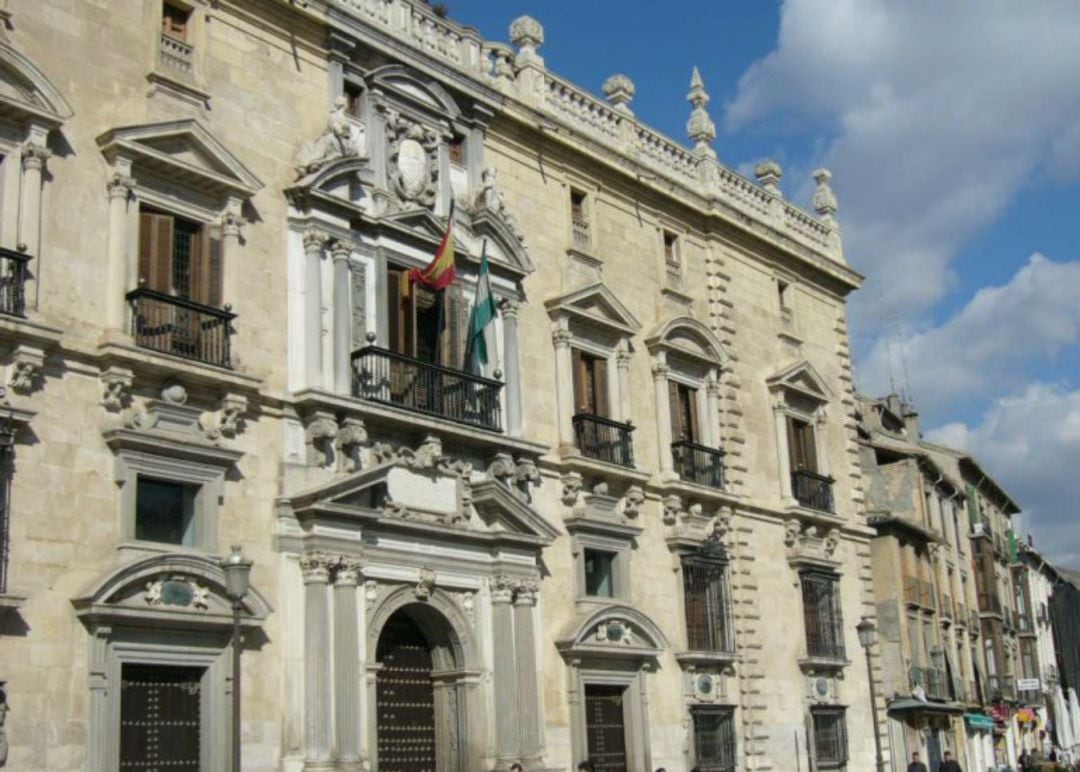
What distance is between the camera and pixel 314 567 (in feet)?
60.7

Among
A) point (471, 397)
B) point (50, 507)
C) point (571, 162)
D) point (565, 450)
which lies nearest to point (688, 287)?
point (571, 162)

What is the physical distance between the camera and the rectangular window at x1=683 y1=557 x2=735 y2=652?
82.5 feet

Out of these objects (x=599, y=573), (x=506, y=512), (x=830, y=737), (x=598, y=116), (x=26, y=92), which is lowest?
(x=830, y=737)

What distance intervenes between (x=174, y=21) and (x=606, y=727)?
41.0 feet

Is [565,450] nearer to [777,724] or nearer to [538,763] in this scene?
[538,763]

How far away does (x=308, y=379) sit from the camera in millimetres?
19203

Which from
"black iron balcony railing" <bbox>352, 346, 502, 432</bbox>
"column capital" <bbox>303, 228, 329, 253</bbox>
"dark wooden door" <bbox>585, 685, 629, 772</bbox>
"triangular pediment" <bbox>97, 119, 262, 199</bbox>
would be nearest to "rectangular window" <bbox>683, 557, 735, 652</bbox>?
"dark wooden door" <bbox>585, 685, 629, 772</bbox>

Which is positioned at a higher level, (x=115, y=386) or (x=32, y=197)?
(x=32, y=197)

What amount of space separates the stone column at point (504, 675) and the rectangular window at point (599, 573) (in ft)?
8.08

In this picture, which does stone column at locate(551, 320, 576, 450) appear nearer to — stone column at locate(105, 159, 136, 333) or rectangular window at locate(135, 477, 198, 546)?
rectangular window at locate(135, 477, 198, 546)

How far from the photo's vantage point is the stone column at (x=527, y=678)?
68.1 feet

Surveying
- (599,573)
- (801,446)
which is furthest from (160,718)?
(801,446)

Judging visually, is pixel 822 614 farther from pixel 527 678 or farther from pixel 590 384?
pixel 527 678

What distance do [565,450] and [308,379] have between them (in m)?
5.47
